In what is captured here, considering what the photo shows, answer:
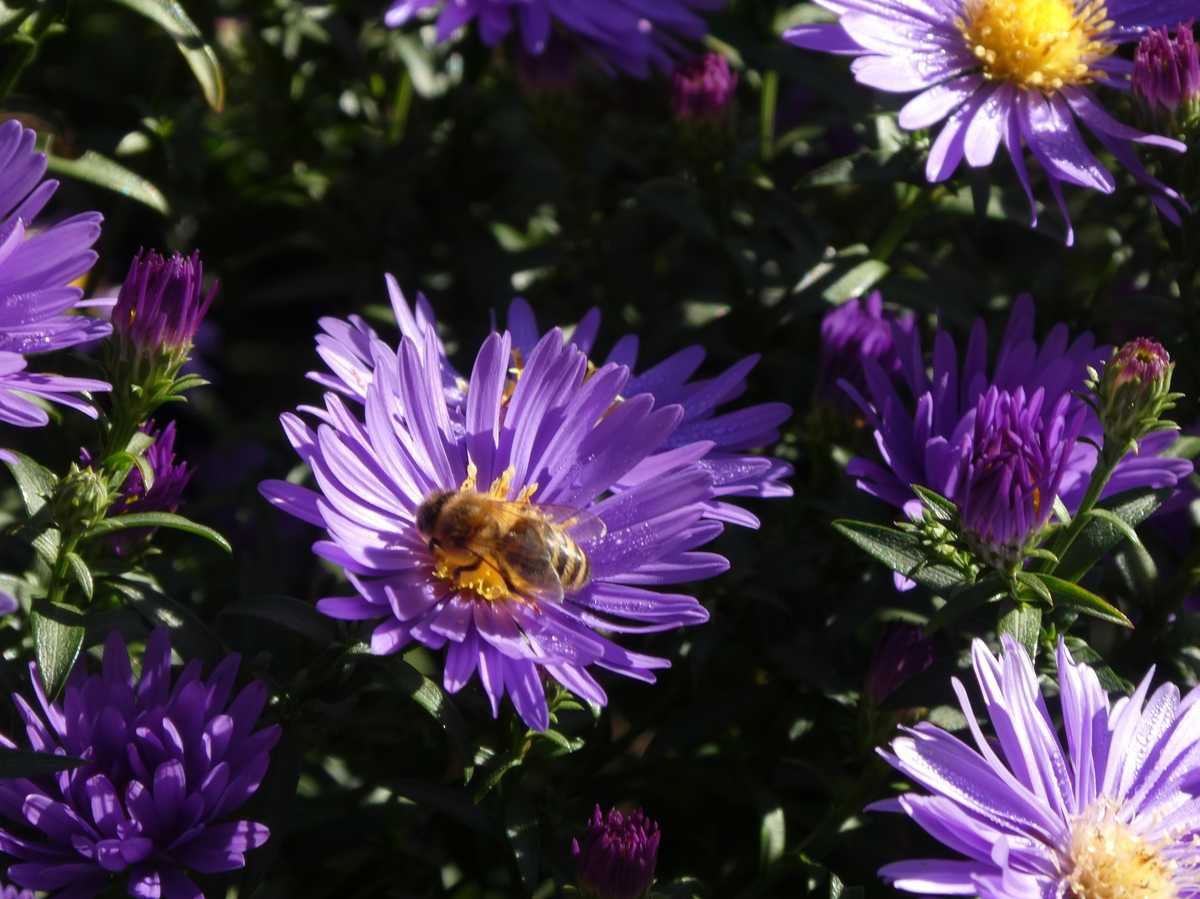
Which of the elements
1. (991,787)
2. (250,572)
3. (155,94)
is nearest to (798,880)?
(991,787)

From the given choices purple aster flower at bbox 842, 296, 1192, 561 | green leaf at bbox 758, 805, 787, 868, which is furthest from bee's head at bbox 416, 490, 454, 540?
green leaf at bbox 758, 805, 787, 868

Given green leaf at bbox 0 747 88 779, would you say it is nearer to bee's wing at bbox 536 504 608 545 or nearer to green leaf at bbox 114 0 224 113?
bee's wing at bbox 536 504 608 545

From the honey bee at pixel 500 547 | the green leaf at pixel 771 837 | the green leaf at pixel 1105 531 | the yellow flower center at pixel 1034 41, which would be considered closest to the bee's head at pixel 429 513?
the honey bee at pixel 500 547

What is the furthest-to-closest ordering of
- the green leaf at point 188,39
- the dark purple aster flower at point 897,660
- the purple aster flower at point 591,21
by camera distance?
the purple aster flower at point 591,21 < the green leaf at point 188,39 < the dark purple aster flower at point 897,660

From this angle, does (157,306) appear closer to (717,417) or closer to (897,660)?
(717,417)

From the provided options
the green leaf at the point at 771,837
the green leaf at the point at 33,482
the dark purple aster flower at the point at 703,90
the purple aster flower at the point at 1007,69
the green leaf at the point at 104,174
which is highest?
the purple aster flower at the point at 1007,69

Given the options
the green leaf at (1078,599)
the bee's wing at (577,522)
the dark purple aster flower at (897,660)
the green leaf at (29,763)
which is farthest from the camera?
the dark purple aster flower at (897,660)

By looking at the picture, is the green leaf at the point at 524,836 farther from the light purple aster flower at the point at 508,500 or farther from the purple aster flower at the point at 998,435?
the purple aster flower at the point at 998,435
